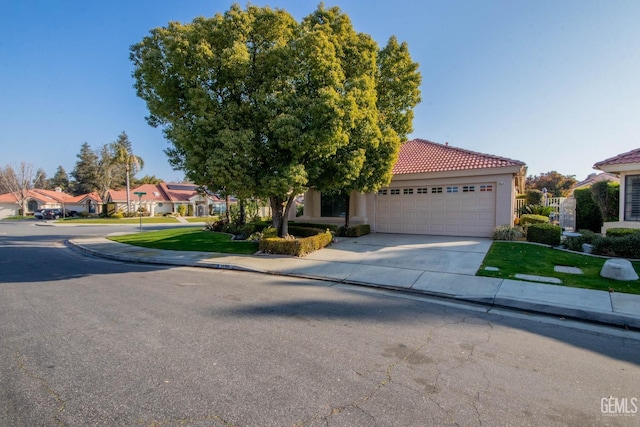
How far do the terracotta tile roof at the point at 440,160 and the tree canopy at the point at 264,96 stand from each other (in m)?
4.75

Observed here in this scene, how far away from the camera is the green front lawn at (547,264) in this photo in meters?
7.16

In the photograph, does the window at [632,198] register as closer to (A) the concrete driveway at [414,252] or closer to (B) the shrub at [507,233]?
(B) the shrub at [507,233]

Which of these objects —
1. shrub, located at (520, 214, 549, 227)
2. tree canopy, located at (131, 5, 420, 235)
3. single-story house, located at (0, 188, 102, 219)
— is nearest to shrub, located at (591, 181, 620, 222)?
shrub, located at (520, 214, 549, 227)

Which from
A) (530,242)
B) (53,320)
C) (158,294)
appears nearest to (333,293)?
(158,294)

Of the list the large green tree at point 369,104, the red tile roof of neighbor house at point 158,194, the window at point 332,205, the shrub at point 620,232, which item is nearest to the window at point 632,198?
the shrub at point 620,232

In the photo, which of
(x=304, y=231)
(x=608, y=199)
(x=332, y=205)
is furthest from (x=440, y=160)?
(x=304, y=231)

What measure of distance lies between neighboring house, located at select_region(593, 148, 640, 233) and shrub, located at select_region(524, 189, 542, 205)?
922cm

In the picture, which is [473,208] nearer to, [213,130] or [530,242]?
[530,242]

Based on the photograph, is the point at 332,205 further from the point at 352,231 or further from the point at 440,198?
the point at 440,198

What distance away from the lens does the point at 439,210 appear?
15.6m

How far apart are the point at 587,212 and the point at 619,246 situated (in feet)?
20.8

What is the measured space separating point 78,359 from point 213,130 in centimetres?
812

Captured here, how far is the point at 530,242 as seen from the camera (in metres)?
12.6

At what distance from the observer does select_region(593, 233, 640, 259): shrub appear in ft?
31.5
